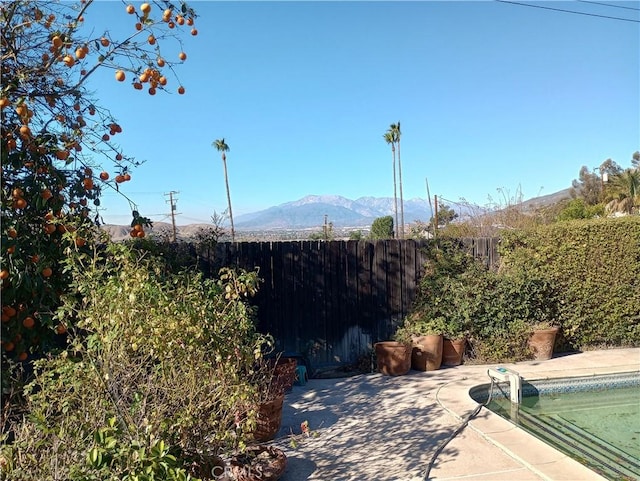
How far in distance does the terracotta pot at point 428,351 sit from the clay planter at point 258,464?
11.1 ft

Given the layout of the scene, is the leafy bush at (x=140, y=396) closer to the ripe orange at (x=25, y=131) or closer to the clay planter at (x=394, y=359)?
the ripe orange at (x=25, y=131)

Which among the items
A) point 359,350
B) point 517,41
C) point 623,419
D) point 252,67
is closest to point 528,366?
point 623,419

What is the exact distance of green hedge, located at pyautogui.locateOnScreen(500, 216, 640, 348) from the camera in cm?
718

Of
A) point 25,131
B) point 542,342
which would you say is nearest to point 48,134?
point 25,131

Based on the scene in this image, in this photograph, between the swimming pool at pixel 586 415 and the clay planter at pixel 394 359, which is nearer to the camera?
the swimming pool at pixel 586 415

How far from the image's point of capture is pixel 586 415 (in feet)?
17.2

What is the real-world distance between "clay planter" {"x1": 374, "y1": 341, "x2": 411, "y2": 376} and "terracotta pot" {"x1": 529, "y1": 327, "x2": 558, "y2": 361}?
1.89 meters

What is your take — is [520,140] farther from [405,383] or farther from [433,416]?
[433,416]

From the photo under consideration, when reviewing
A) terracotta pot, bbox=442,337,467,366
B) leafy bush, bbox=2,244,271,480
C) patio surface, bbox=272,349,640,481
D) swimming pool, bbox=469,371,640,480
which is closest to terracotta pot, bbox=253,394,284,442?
patio surface, bbox=272,349,640,481

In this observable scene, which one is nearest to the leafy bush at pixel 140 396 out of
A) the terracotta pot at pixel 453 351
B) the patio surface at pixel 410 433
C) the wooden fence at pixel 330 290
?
the patio surface at pixel 410 433

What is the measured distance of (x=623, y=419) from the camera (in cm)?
512

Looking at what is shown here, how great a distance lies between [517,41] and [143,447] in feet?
28.6

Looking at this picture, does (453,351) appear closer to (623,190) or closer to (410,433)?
(410,433)

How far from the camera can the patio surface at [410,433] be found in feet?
11.1
